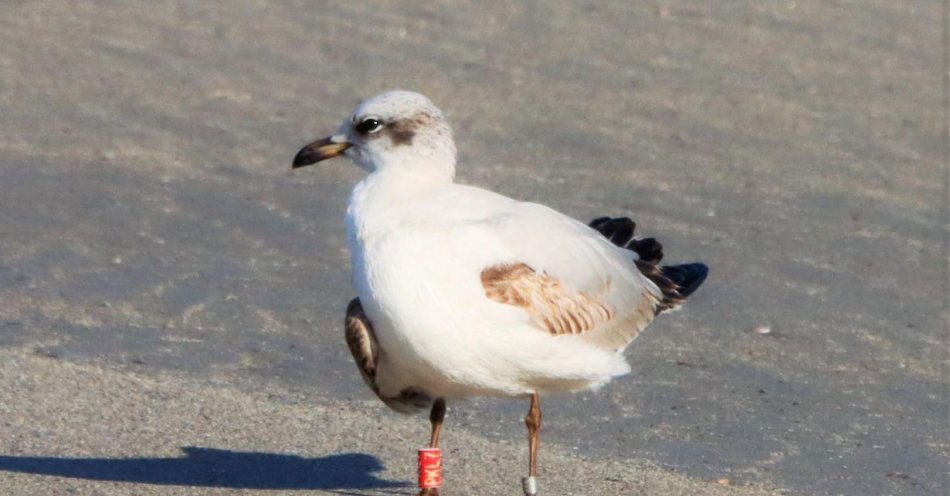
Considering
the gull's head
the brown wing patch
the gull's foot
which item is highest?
the gull's head

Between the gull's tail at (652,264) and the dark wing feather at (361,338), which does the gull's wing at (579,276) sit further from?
the dark wing feather at (361,338)

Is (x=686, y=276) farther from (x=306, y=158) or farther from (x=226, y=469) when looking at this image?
(x=226, y=469)

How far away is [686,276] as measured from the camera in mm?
6070

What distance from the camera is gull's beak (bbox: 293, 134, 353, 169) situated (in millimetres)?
5512

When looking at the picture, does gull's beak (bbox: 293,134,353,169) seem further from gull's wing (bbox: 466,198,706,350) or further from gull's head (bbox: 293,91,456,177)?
gull's wing (bbox: 466,198,706,350)

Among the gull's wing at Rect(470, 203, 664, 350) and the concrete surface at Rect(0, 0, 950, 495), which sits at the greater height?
the gull's wing at Rect(470, 203, 664, 350)

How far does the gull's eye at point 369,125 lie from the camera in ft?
17.6

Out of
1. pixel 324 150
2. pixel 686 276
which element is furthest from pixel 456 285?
pixel 686 276

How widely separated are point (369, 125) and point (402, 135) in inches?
4.7

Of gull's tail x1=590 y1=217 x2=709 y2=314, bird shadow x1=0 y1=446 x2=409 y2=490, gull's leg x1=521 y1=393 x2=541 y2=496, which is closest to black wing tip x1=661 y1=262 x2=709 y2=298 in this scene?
gull's tail x1=590 y1=217 x2=709 y2=314

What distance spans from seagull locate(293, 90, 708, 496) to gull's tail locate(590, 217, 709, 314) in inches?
6.7

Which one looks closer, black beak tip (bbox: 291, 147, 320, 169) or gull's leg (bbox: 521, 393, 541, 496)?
gull's leg (bbox: 521, 393, 541, 496)

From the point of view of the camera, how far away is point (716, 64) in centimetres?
1171

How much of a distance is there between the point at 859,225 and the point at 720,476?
3641mm
